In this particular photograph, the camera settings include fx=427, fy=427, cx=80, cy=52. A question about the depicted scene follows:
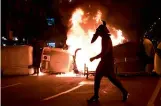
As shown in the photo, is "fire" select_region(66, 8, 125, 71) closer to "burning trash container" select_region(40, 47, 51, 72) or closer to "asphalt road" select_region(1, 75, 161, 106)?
"burning trash container" select_region(40, 47, 51, 72)

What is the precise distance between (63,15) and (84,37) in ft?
17.9

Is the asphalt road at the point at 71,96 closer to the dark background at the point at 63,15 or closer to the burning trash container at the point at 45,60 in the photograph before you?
the burning trash container at the point at 45,60

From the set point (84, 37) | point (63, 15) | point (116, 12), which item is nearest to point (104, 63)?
point (84, 37)

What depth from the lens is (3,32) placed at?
4619cm

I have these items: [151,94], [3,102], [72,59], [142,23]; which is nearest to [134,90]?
[151,94]

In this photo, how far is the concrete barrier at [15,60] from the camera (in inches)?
904

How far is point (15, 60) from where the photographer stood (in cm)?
2303

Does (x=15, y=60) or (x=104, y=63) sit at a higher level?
(x=15, y=60)

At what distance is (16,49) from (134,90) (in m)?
10.2

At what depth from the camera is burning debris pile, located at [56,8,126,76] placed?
2347 cm

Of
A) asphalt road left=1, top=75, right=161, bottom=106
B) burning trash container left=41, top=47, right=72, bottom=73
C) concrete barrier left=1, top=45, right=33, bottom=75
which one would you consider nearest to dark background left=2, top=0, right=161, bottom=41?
burning trash container left=41, top=47, right=72, bottom=73

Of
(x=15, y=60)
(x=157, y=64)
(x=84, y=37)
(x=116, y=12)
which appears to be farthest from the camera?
(x=116, y=12)

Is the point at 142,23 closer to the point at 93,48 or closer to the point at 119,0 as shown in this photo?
the point at 119,0

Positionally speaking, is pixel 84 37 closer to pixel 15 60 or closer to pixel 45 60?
pixel 45 60
